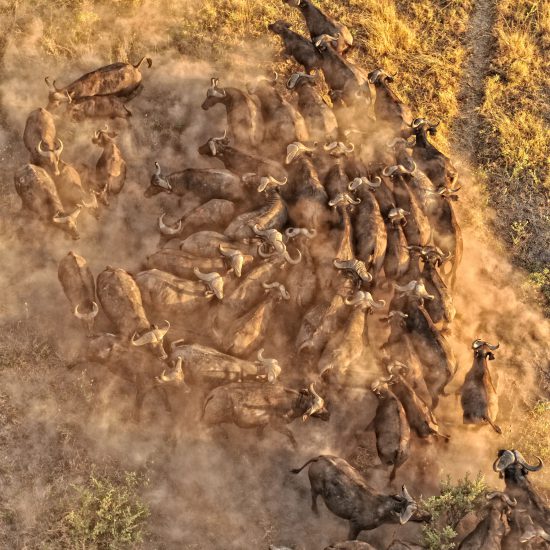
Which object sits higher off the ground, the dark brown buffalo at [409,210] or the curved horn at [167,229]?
the dark brown buffalo at [409,210]

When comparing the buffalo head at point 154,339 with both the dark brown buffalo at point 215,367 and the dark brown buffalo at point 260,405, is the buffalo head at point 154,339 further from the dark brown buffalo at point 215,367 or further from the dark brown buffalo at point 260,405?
the dark brown buffalo at point 260,405

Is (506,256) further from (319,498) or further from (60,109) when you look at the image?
(60,109)

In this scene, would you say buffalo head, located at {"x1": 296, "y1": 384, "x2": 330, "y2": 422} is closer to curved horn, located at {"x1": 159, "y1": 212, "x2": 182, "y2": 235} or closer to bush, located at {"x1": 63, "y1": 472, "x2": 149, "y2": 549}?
bush, located at {"x1": 63, "y1": 472, "x2": 149, "y2": 549}

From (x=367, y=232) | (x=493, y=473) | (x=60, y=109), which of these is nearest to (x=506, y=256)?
(x=367, y=232)

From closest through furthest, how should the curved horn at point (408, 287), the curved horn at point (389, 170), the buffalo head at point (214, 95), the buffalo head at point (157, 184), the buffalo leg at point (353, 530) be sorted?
the buffalo leg at point (353, 530) → the curved horn at point (408, 287) → the buffalo head at point (157, 184) → the curved horn at point (389, 170) → the buffalo head at point (214, 95)

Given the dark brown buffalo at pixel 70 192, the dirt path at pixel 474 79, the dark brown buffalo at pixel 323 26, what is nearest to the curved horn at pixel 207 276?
the dark brown buffalo at pixel 70 192

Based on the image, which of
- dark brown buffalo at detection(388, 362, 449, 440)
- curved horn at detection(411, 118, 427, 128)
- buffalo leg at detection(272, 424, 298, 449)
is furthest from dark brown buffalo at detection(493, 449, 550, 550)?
curved horn at detection(411, 118, 427, 128)
